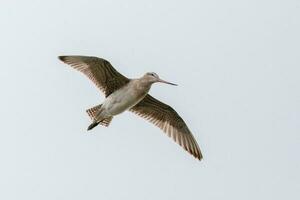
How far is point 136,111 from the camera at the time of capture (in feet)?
66.1

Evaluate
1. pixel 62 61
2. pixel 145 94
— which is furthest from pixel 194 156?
pixel 62 61

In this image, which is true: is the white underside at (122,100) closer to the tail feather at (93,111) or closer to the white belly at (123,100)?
the white belly at (123,100)

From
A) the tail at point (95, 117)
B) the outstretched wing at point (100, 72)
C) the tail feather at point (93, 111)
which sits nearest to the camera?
the outstretched wing at point (100, 72)

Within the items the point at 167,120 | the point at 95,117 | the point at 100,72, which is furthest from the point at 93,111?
the point at 167,120

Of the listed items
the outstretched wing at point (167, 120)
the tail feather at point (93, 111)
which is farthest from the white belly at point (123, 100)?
the outstretched wing at point (167, 120)

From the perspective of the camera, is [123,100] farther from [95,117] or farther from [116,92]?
[95,117]

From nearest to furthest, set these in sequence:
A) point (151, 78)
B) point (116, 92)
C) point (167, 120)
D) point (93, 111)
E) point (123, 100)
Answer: point (123, 100), point (151, 78), point (116, 92), point (93, 111), point (167, 120)

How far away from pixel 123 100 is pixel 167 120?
1.85 m

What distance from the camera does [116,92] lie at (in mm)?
18891

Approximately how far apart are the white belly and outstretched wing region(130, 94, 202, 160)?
44.8 inches

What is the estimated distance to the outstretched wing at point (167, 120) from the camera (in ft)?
65.3

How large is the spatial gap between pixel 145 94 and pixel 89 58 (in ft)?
4.19

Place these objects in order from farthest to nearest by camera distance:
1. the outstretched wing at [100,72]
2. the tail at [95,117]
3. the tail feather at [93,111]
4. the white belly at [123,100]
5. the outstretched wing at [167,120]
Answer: the outstretched wing at [167,120]
the tail feather at [93,111]
the tail at [95,117]
the outstretched wing at [100,72]
the white belly at [123,100]

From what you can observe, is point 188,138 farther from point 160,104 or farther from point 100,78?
point 100,78
